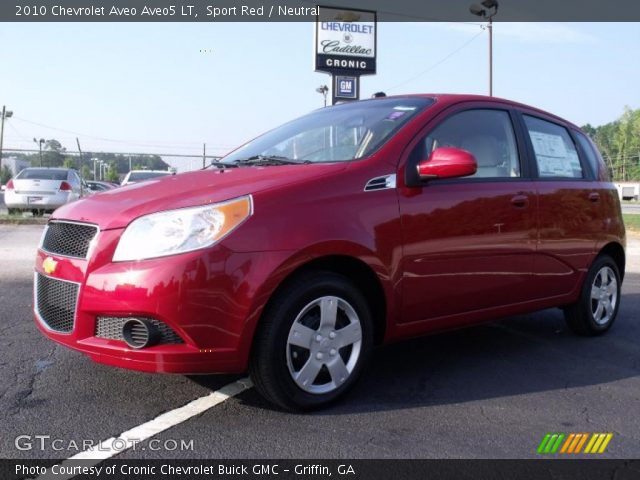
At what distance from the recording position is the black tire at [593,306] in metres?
5.02

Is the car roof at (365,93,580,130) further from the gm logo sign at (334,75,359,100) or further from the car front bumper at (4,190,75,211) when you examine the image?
the gm logo sign at (334,75,359,100)

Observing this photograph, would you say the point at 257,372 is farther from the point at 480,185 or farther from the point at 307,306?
the point at 480,185

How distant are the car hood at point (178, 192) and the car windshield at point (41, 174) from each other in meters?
12.6

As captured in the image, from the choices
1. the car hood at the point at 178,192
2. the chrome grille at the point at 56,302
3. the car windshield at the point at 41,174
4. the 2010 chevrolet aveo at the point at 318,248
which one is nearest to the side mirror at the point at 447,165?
the 2010 chevrolet aveo at the point at 318,248

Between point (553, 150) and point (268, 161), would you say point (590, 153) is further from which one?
point (268, 161)

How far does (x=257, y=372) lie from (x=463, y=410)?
3.70 ft

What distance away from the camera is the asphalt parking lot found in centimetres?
287

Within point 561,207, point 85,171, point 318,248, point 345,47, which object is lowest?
point 318,248

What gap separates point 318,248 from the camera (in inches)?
125

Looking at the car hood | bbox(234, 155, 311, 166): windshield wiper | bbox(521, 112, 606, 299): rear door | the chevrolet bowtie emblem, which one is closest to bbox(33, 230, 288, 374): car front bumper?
the car hood

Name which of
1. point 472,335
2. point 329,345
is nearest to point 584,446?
point 329,345

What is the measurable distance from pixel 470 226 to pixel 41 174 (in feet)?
44.8

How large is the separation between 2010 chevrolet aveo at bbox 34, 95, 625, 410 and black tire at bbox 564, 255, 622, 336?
0.50m

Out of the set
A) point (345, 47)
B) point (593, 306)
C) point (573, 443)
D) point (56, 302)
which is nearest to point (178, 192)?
point (56, 302)
